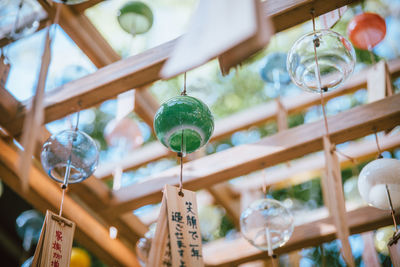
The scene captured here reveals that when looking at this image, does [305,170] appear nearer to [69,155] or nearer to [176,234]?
[69,155]

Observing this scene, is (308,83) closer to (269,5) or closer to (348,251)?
(269,5)

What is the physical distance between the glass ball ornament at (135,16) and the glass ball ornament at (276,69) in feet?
3.52

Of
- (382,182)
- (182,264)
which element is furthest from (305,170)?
(182,264)

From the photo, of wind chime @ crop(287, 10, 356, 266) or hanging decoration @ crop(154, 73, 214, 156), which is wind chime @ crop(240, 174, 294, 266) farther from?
hanging decoration @ crop(154, 73, 214, 156)

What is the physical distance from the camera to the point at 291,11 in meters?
2.27

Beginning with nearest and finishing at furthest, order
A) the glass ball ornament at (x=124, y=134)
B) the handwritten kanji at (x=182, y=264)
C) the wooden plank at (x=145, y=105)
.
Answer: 1. the handwritten kanji at (x=182, y=264)
2. the wooden plank at (x=145, y=105)
3. the glass ball ornament at (x=124, y=134)

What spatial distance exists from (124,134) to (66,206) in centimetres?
84

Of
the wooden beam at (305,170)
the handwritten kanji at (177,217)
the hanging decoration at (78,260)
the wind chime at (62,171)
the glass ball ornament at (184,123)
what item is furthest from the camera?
the wooden beam at (305,170)

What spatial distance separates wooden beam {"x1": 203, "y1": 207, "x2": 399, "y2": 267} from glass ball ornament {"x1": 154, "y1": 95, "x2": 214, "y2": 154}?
166 centimetres

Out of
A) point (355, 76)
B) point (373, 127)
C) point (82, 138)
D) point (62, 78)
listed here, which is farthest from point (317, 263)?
point (82, 138)

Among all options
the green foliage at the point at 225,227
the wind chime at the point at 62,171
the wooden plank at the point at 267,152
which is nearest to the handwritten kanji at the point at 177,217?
the wind chime at the point at 62,171

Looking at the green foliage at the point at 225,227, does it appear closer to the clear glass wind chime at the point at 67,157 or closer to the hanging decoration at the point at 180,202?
the clear glass wind chime at the point at 67,157

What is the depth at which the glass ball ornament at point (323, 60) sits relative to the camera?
2.11 m

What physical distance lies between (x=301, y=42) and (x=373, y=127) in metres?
0.96
